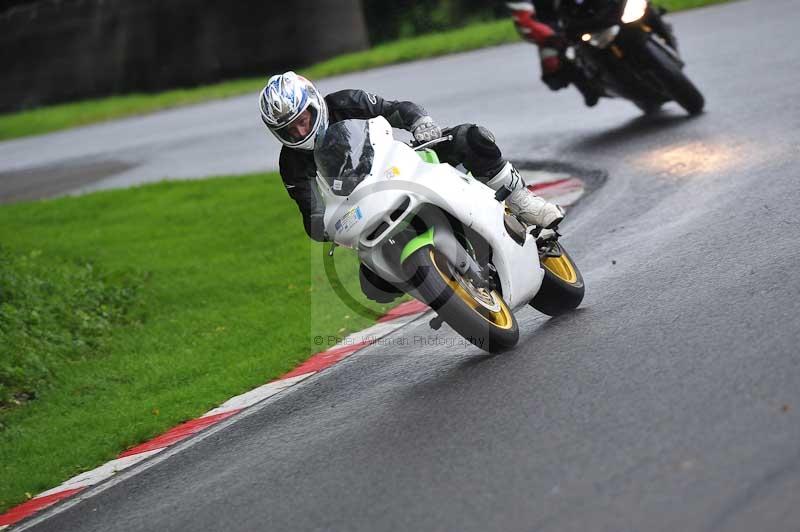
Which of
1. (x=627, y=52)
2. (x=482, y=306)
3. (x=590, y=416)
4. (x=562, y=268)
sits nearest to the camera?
(x=590, y=416)

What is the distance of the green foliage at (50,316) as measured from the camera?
341 inches

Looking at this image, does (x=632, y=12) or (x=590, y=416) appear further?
(x=632, y=12)

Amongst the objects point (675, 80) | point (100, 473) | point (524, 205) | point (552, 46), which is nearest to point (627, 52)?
point (675, 80)

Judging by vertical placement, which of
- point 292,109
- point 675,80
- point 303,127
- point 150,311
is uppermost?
point 292,109

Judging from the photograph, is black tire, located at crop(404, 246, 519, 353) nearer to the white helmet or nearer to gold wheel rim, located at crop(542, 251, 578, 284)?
gold wheel rim, located at crop(542, 251, 578, 284)

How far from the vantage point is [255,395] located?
24.2 feet

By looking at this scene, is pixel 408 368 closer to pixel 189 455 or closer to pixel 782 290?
pixel 189 455

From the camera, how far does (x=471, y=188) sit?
6.50 m

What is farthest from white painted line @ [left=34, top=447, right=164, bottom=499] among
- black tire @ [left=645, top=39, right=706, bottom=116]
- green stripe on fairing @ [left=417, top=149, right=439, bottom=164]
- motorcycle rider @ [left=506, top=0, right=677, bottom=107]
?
motorcycle rider @ [left=506, top=0, right=677, bottom=107]

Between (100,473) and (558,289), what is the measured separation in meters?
2.74

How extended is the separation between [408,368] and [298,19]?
21.5 meters

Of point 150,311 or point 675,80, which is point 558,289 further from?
point 675,80

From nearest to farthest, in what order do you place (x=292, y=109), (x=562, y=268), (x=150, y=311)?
(x=292, y=109), (x=562, y=268), (x=150, y=311)

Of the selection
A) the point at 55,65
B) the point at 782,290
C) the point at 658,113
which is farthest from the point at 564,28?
the point at 55,65
